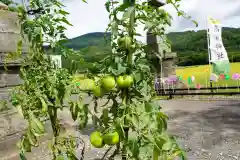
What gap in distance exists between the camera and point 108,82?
4.96ft

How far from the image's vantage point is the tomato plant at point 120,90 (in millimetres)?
1454

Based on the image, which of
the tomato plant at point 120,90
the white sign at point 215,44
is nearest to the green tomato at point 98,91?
the tomato plant at point 120,90

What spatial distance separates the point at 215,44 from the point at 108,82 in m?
10.2

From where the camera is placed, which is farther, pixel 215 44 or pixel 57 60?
pixel 215 44

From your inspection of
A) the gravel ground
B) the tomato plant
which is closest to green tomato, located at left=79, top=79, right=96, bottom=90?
the tomato plant

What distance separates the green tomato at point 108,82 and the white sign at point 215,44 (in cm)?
1009

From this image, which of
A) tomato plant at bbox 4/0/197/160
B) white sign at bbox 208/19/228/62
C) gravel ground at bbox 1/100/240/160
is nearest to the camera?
tomato plant at bbox 4/0/197/160

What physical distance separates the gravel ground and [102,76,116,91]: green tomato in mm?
1626

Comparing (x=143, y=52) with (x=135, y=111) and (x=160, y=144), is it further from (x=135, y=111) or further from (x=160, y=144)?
(x=160, y=144)

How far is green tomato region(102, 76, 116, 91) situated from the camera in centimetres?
151

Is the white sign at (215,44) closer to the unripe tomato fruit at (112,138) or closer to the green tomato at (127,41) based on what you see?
the green tomato at (127,41)

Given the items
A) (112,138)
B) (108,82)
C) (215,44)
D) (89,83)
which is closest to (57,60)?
(89,83)

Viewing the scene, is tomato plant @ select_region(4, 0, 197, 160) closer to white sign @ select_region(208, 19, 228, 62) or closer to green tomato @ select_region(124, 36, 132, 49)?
green tomato @ select_region(124, 36, 132, 49)

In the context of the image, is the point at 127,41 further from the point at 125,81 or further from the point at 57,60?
the point at 57,60
